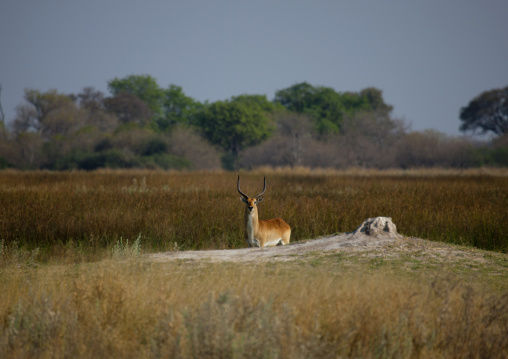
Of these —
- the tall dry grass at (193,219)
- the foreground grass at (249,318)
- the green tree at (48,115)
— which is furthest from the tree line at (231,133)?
the foreground grass at (249,318)

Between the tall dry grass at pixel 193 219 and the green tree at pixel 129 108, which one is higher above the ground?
the green tree at pixel 129 108

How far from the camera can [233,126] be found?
2419 inches

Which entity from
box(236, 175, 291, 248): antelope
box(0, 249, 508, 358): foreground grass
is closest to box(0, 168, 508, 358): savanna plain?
box(0, 249, 508, 358): foreground grass

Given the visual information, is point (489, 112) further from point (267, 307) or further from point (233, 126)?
point (267, 307)

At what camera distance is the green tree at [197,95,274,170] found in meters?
61.2

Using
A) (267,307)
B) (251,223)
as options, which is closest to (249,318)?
(267,307)

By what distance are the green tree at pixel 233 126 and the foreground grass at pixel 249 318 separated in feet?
179

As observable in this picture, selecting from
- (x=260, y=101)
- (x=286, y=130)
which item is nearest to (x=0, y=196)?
(x=286, y=130)

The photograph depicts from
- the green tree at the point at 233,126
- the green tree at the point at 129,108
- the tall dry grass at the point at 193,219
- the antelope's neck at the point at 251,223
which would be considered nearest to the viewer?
the antelope's neck at the point at 251,223

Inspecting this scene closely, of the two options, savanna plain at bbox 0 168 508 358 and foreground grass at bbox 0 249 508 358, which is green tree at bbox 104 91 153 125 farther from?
foreground grass at bbox 0 249 508 358

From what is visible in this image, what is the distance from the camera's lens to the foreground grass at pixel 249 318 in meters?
4.65

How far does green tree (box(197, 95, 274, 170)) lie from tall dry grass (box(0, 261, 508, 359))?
54702 mm

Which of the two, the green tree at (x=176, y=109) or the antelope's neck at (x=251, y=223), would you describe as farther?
the green tree at (x=176, y=109)

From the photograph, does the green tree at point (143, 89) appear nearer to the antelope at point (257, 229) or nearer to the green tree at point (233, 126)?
the green tree at point (233, 126)
